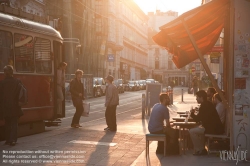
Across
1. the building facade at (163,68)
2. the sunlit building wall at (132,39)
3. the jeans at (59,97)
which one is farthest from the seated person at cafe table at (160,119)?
the building facade at (163,68)

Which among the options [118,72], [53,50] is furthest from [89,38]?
[53,50]

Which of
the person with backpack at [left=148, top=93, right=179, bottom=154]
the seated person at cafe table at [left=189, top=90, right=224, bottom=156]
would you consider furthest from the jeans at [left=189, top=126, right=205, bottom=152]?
the person with backpack at [left=148, top=93, right=179, bottom=154]

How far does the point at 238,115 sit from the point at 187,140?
1.98 metres

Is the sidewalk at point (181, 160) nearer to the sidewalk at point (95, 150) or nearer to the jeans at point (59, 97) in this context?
the sidewalk at point (95, 150)

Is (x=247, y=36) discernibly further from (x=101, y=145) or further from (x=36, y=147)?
(x=36, y=147)

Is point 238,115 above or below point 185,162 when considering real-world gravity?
above

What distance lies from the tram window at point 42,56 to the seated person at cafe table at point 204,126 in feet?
17.4

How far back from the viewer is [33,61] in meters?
12.9

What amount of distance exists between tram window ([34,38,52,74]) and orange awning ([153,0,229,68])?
4.22 metres

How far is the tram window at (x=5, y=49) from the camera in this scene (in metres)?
11.6

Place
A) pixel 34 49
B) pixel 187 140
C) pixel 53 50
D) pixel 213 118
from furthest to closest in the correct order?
pixel 53 50 → pixel 34 49 → pixel 187 140 → pixel 213 118

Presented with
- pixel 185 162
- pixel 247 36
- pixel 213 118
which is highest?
pixel 247 36

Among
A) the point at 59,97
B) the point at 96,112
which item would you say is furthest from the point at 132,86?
the point at 59,97

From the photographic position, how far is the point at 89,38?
5822 cm
